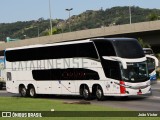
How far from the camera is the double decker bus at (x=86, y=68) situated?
26375 mm

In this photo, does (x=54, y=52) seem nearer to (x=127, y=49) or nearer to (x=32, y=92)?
(x=32, y=92)

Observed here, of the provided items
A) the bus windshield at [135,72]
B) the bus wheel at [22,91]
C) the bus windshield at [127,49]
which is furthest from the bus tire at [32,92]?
the bus windshield at [135,72]

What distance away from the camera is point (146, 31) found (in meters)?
66.9

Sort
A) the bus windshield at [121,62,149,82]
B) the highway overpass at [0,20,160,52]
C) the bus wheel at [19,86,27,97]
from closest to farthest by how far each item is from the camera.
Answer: the bus windshield at [121,62,149,82], the bus wheel at [19,86,27,97], the highway overpass at [0,20,160,52]

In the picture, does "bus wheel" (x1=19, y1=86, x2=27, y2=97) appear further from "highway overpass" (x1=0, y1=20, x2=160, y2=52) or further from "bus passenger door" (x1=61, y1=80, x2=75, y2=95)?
"highway overpass" (x1=0, y1=20, x2=160, y2=52)

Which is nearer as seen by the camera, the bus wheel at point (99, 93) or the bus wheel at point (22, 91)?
the bus wheel at point (99, 93)

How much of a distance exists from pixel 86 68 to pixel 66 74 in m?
2.33

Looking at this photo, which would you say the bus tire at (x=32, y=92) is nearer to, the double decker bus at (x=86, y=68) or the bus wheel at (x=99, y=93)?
the double decker bus at (x=86, y=68)

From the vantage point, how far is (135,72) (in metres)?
26.5

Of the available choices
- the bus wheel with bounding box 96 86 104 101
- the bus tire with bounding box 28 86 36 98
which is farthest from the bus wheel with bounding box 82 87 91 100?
the bus tire with bounding box 28 86 36 98

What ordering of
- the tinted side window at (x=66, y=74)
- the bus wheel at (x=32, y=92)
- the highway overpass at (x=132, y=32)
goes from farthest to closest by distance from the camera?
1. the highway overpass at (x=132, y=32)
2. the bus wheel at (x=32, y=92)
3. the tinted side window at (x=66, y=74)

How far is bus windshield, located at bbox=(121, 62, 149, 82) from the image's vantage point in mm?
26234

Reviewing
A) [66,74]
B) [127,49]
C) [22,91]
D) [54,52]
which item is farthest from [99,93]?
[22,91]

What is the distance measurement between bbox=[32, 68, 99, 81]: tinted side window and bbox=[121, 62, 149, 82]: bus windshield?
203 cm
